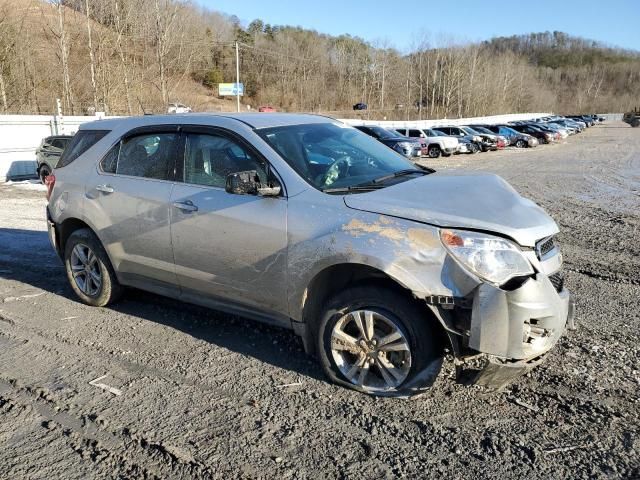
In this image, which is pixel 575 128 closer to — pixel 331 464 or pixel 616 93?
pixel 331 464

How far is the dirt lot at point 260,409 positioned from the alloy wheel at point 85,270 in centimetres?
22

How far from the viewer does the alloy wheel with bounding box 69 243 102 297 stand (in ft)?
16.9

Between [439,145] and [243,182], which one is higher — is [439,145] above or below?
below

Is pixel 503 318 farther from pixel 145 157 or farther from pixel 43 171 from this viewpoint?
pixel 43 171

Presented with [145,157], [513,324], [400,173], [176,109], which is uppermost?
[176,109]

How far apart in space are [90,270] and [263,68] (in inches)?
4051

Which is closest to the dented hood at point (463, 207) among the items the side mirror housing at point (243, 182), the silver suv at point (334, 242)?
the silver suv at point (334, 242)

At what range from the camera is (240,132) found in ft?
13.2

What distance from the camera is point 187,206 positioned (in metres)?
4.15

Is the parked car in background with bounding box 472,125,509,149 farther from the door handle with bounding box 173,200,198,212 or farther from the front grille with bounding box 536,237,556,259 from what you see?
the door handle with bounding box 173,200,198,212

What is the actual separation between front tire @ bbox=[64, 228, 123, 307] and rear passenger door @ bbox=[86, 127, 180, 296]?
0.19 meters

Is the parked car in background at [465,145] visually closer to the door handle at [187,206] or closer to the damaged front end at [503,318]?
the door handle at [187,206]

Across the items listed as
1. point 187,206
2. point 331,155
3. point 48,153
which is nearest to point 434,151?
point 48,153

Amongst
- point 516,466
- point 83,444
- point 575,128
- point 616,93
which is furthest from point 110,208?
point 616,93
